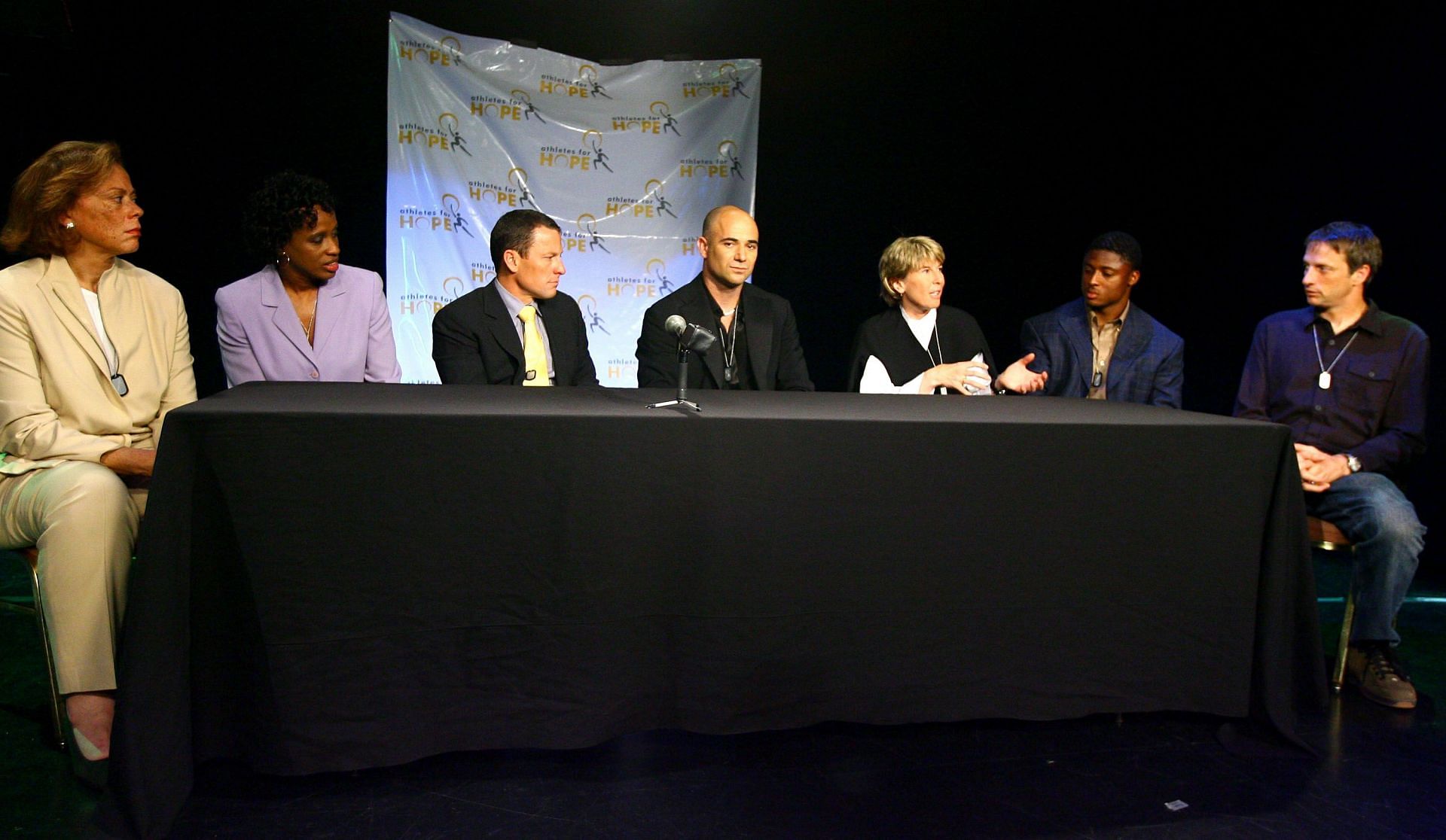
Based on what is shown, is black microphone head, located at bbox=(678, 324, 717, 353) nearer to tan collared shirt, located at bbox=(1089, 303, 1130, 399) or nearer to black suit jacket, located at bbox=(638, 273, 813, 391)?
black suit jacket, located at bbox=(638, 273, 813, 391)

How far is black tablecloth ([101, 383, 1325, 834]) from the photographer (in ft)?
4.93

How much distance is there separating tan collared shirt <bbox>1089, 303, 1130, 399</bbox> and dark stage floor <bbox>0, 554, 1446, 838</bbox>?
4.04ft

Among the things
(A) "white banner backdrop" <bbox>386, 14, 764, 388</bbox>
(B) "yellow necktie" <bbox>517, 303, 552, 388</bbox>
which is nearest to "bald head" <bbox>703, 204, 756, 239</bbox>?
(B) "yellow necktie" <bbox>517, 303, 552, 388</bbox>

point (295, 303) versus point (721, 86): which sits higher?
point (721, 86)

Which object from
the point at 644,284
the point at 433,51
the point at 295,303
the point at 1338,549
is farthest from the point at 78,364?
the point at 1338,549

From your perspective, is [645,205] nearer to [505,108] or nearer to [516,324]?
[505,108]

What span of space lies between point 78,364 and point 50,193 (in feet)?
1.19

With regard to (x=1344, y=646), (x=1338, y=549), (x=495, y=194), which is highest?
(x=495, y=194)

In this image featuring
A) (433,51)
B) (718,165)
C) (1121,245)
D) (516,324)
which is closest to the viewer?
(516,324)

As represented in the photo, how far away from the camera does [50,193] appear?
6.57ft

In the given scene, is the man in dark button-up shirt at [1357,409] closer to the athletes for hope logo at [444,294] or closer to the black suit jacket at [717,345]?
the black suit jacket at [717,345]

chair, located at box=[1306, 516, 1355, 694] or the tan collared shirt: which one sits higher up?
the tan collared shirt

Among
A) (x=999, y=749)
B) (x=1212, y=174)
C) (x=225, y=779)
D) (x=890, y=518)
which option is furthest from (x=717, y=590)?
(x=1212, y=174)

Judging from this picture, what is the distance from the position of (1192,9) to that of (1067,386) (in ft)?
6.87
